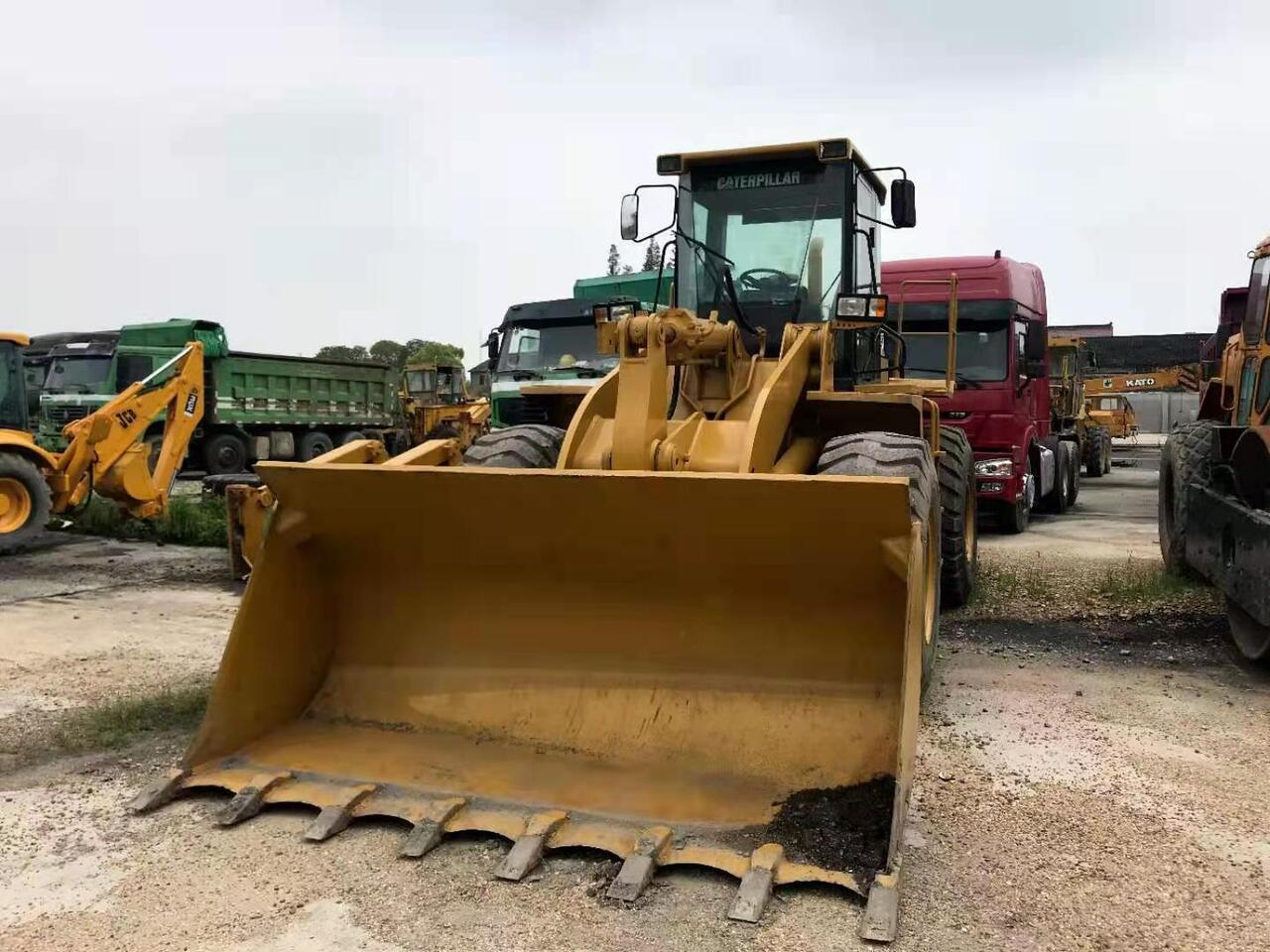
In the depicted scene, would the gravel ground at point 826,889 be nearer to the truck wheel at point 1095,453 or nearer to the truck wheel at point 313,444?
the truck wheel at point 1095,453

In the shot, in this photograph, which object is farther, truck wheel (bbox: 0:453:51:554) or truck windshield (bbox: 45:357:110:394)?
truck windshield (bbox: 45:357:110:394)

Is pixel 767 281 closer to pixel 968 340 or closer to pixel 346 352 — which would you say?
pixel 968 340

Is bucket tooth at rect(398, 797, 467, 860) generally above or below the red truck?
below

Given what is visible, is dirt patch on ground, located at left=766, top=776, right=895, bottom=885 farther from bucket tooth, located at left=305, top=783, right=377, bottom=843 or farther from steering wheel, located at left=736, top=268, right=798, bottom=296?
steering wheel, located at left=736, top=268, right=798, bottom=296

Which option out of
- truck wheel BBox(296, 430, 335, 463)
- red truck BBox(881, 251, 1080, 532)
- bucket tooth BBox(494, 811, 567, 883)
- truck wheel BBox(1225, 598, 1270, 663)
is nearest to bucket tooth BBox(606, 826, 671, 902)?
bucket tooth BBox(494, 811, 567, 883)

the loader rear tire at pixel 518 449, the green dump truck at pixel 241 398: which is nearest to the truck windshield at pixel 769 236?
the loader rear tire at pixel 518 449

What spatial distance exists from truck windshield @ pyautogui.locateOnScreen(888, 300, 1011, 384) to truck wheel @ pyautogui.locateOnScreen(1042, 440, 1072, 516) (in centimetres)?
304

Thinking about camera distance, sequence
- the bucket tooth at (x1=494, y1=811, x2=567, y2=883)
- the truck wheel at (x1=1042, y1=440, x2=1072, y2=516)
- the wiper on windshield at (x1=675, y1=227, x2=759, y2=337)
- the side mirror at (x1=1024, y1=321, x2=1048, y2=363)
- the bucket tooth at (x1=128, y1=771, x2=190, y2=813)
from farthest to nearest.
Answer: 1. the truck wheel at (x1=1042, y1=440, x2=1072, y2=516)
2. the side mirror at (x1=1024, y1=321, x2=1048, y2=363)
3. the wiper on windshield at (x1=675, y1=227, x2=759, y2=337)
4. the bucket tooth at (x1=128, y1=771, x2=190, y2=813)
5. the bucket tooth at (x1=494, y1=811, x2=567, y2=883)

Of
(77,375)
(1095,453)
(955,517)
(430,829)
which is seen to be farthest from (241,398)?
(430,829)

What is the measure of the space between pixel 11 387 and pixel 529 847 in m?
10.3

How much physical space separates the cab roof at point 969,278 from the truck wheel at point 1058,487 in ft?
8.20

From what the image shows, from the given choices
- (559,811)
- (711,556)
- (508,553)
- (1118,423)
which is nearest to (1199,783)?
(711,556)

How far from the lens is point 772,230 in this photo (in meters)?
5.84

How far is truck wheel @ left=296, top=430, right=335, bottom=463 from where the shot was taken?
20656mm
